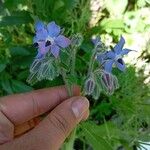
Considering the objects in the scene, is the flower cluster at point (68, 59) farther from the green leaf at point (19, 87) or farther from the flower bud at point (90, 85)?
the green leaf at point (19, 87)

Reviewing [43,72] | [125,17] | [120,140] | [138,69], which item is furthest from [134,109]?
[125,17]

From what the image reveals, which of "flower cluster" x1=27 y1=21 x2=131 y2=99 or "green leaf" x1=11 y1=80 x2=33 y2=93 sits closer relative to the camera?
"flower cluster" x1=27 y1=21 x2=131 y2=99

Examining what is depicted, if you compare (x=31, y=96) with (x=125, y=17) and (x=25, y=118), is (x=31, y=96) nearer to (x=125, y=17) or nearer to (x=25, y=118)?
(x=25, y=118)

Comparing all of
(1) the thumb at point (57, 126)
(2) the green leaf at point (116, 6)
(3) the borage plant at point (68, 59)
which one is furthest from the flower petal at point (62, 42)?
(2) the green leaf at point (116, 6)

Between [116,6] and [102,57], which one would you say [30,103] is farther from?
[116,6]

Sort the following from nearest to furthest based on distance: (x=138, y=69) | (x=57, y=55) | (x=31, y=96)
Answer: (x=57, y=55) → (x=31, y=96) → (x=138, y=69)

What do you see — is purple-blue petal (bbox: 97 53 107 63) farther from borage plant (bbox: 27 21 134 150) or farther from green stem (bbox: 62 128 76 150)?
green stem (bbox: 62 128 76 150)

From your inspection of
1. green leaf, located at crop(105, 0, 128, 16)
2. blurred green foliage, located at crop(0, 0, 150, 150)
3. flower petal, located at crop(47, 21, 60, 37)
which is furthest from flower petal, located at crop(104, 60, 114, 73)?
green leaf, located at crop(105, 0, 128, 16)
